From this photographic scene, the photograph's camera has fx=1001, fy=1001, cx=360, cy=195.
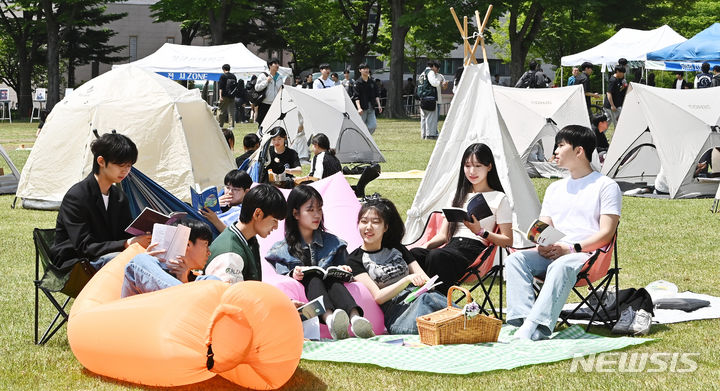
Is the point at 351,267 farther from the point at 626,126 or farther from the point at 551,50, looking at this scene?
the point at 551,50

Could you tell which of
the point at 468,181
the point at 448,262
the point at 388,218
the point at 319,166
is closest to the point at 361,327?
the point at 388,218

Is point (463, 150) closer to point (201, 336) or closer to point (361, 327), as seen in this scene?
point (361, 327)

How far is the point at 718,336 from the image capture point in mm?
6223

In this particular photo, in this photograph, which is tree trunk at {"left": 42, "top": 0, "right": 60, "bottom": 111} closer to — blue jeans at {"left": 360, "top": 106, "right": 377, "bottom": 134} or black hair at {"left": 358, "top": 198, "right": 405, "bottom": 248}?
blue jeans at {"left": 360, "top": 106, "right": 377, "bottom": 134}

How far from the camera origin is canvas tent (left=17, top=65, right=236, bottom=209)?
1244 cm

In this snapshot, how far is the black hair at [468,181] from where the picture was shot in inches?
287

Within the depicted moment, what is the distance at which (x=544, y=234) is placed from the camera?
20.6 feet

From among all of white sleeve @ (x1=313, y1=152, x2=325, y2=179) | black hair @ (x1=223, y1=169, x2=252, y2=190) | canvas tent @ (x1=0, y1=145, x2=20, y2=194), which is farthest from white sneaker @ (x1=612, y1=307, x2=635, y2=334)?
canvas tent @ (x1=0, y1=145, x2=20, y2=194)

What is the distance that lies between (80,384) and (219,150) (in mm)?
8848

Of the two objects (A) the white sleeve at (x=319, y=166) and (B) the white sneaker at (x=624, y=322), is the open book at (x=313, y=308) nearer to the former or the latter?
(B) the white sneaker at (x=624, y=322)

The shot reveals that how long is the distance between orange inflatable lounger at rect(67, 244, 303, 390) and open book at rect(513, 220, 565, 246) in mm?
2072

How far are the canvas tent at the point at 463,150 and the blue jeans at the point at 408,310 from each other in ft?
8.14

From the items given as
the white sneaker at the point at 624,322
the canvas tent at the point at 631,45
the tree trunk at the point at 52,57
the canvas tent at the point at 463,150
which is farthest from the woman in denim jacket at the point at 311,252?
the tree trunk at the point at 52,57

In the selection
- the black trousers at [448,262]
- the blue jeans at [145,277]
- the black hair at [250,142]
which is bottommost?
the black trousers at [448,262]
